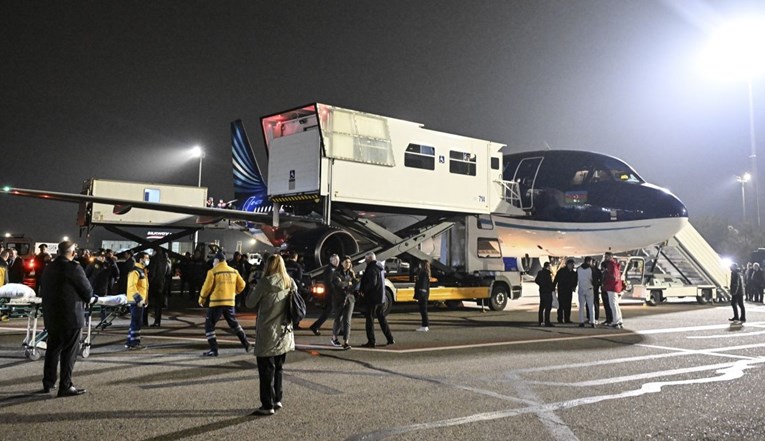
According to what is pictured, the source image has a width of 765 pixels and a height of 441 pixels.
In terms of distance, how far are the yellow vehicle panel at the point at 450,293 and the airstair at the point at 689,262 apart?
25.3ft

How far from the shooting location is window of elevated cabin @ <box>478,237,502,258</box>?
53.6 feet

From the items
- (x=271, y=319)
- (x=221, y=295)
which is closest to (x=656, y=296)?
(x=221, y=295)

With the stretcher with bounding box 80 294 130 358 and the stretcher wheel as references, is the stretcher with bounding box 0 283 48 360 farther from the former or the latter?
the stretcher with bounding box 80 294 130 358

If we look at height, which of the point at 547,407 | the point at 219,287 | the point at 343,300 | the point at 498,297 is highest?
the point at 219,287

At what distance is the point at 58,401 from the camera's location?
538 cm

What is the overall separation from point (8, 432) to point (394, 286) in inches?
380

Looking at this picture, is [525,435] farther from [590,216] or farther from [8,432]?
[590,216]

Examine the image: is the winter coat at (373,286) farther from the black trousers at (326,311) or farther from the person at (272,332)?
the person at (272,332)

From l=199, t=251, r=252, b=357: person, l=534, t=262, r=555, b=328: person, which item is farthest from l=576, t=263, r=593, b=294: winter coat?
l=199, t=251, r=252, b=357: person

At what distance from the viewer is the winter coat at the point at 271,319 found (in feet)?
16.9

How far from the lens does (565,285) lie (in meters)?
12.8

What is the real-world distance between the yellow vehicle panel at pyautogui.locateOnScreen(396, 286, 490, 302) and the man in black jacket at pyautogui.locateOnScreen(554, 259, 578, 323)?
2.74m

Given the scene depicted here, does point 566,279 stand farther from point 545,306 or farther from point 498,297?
point 498,297

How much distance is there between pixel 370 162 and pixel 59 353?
875 centimetres
